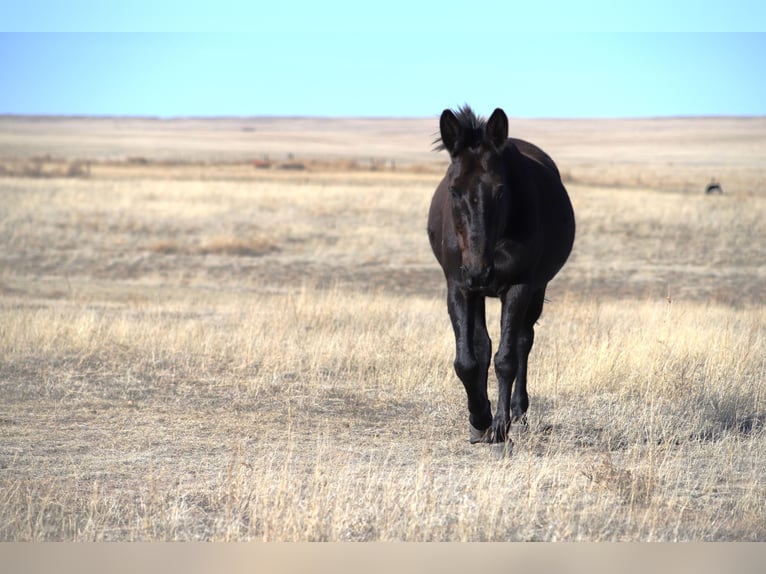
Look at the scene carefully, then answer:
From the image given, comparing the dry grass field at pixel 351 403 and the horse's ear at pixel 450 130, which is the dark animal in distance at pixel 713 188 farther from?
the horse's ear at pixel 450 130

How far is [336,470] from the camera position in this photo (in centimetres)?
686

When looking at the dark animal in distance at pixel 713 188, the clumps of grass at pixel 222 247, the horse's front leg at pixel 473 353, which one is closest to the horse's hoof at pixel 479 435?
the horse's front leg at pixel 473 353

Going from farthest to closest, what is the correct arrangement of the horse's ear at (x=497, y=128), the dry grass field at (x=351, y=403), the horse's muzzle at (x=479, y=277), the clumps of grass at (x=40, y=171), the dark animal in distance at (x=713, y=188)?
the clumps of grass at (x=40, y=171) → the dark animal in distance at (x=713, y=188) → the horse's ear at (x=497, y=128) → the horse's muzzle at (x=479, y=277) → the dry grass field at (x=351, y=403)

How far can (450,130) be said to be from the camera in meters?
7.06

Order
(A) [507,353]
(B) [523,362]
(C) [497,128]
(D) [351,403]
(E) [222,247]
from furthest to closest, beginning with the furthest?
(E) [222,247], (D) [351,403], (B) [523,362], (A) [507,353], (C) [497,128]

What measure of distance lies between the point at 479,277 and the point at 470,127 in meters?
1.20

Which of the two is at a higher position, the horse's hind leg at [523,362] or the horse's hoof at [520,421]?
the horse's hind leg at [523,362]

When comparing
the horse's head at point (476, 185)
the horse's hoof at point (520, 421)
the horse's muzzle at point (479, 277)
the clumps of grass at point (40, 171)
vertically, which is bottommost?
the horse's hoof at point (520, 421)

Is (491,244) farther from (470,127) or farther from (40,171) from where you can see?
(40,171)

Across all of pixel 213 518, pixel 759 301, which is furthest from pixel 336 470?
pixel 759 301

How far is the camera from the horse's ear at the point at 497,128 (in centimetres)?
690

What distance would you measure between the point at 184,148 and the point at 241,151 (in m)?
8.49

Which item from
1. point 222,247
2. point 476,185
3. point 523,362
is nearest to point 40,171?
point 222,247

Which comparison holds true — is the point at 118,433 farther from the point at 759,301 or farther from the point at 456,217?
the point at 759,301
